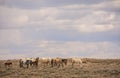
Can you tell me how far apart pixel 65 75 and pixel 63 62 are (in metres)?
22.3

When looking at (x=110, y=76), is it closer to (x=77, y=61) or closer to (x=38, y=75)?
(x=38, y=75)

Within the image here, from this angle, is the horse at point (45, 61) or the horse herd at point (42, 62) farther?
the horse at point (45, 61)

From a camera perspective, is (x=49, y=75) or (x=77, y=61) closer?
(x=49, y=75)

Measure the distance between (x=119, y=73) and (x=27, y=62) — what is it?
71.0 ft

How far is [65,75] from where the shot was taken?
1709 inches

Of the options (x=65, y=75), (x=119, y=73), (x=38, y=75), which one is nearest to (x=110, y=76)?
(x=119, y=73)

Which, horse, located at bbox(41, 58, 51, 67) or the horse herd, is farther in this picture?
horse, located at bbox(41, 58, 51, 67)

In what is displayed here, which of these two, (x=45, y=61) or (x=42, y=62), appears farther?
(x=42, y=62)

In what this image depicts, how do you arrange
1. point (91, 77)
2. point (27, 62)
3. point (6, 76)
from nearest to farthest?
1. point (91, 77)
2. point (6, 76)
3. point (27, 62)

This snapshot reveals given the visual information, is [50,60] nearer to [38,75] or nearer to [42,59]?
[42,59]

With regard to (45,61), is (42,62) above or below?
below

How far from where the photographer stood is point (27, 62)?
60.4 metres

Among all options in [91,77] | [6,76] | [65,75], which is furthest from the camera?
[6,76]

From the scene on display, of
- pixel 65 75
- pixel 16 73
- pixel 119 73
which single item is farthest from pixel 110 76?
pixel 16 73
